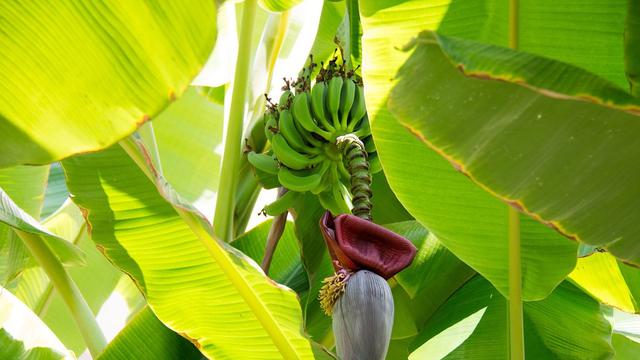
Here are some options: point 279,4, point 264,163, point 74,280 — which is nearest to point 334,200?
point 264,163

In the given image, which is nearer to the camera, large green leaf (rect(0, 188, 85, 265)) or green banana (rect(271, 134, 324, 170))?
large green leaf (rect(0, 188, 85, 265))

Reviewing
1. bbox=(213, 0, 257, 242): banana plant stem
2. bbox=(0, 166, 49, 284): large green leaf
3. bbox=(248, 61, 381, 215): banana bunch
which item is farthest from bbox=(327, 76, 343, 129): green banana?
bbox=(0, 166, 49, 284): large green leaf

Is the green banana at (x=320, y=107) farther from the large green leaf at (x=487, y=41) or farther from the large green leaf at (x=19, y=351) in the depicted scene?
the large green leaf at (x=19, y=351)

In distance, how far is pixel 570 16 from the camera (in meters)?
1.19

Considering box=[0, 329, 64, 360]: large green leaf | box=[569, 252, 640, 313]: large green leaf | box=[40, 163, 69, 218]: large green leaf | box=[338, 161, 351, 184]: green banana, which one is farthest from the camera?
box=[40, 163, 69, 218]: large green leaf

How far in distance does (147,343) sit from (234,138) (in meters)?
0.43

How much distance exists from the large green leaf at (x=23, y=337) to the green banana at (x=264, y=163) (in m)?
0.47

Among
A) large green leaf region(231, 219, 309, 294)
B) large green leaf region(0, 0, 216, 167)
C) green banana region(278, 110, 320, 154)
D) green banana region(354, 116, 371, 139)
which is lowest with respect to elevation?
large green leaf region(231, 219, 309, 294)

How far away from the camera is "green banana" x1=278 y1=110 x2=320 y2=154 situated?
4.98 ft

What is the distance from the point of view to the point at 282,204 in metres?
1.58

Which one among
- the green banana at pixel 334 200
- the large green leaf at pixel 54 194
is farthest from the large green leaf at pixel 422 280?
the large green leaf at pixel 54 194

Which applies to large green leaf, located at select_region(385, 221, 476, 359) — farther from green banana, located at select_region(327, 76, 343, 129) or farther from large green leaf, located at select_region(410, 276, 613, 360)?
green banana, located at select_region(327, 76, 343, 129)

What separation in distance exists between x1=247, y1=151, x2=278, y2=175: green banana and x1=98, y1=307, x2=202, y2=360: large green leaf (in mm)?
331

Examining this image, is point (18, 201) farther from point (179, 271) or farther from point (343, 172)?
point (343, 172)
